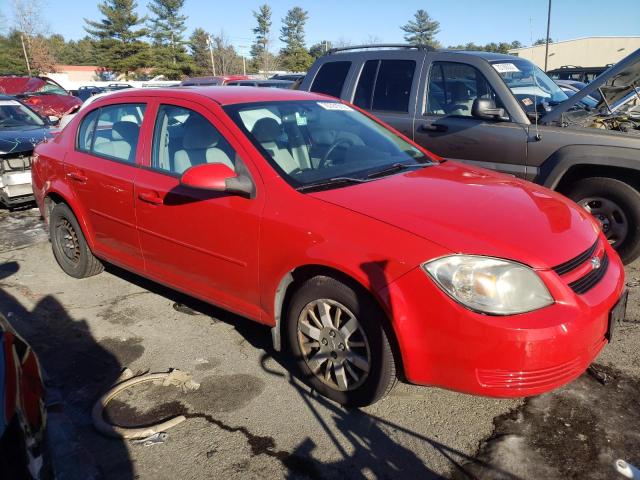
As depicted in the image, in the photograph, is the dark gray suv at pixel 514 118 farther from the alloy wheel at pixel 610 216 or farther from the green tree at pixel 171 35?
the green tree at pixel 171 35

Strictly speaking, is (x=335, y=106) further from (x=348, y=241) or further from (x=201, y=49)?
(x=201, y=49)

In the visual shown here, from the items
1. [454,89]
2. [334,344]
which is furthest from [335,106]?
[334,344]

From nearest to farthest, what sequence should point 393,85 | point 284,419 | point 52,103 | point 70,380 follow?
point 284,419 < point 70,380 < point 393,85 < point 52,103

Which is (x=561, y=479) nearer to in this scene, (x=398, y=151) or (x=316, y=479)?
(x=316, y=479)

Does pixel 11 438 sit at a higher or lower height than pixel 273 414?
higher

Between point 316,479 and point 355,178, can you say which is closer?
point 316,479

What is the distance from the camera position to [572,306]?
7.97 feet

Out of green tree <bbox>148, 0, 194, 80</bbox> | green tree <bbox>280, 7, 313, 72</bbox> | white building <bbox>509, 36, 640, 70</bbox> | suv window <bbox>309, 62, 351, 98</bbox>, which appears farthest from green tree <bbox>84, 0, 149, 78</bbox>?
suv window <bbox>309, 62, 351, 98</bbox>

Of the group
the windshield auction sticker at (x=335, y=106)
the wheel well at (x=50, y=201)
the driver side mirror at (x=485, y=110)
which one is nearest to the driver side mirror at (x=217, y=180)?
the windshield auction sticker at (x=335, y=106)

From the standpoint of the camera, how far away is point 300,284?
2973 millimetres

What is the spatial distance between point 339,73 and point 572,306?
439cm

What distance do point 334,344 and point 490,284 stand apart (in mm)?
916

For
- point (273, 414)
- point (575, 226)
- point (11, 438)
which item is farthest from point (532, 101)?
point (11, 438)

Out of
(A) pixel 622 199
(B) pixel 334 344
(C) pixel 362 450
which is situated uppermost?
(A) pixel 622 199
